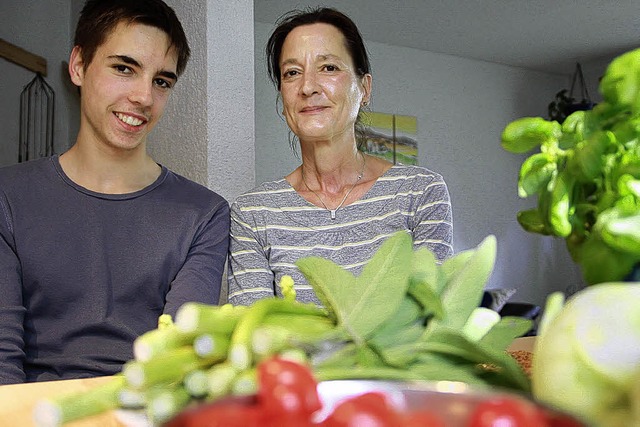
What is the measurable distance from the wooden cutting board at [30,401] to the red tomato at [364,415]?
31cm

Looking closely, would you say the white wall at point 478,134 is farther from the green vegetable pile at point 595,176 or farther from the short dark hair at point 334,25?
the green vegetable pile at point 595,176

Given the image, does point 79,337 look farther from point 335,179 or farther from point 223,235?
point 335,179

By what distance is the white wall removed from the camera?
23.4ft

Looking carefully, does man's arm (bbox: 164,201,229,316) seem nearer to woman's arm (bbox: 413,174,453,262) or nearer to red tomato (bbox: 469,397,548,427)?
woman's arm (bbox: 413,174,453,262)

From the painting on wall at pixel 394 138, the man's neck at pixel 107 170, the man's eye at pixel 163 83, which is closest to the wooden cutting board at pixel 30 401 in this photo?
the man's neck at pixel 107 170

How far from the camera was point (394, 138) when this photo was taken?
6.96 metres

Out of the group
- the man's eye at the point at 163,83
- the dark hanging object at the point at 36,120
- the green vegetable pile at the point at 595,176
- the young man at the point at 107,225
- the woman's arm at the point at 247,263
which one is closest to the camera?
the green vegetable pile at the point at 595,176

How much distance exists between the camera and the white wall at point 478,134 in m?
7.12

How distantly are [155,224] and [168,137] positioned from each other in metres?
0.97

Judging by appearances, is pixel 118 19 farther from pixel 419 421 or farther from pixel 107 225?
pixel 419 421

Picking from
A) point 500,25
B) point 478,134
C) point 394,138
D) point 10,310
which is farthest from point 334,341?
point 478,134

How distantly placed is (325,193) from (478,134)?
6104mm

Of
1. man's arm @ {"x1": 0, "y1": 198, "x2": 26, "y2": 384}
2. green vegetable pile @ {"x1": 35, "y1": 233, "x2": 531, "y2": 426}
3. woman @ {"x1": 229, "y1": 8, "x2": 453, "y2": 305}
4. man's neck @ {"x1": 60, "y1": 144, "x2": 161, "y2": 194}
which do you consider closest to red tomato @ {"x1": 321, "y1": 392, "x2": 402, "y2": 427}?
green vegetable pile @ {"x1": 35, "y1": 233, "x2": 531, "y2": 426}

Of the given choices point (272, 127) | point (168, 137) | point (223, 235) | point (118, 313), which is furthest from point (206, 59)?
point (272, 127)
